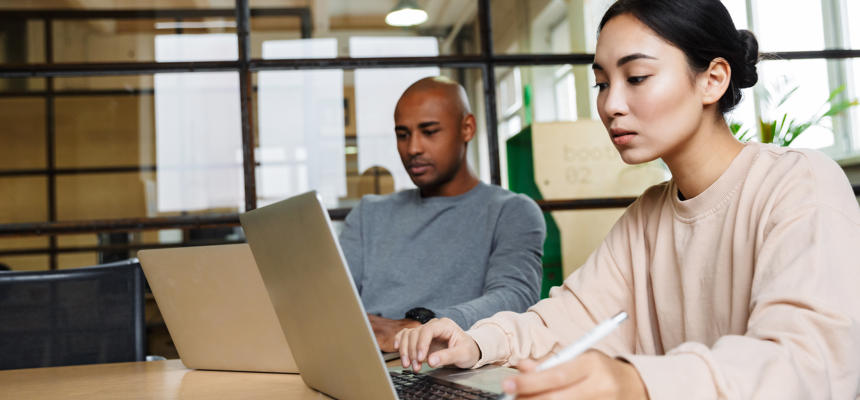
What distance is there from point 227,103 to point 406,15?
72cm

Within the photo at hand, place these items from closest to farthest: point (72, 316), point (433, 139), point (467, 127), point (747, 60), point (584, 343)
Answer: point (584, 343), point (747, 60), point (72, 316), point (433, 139), point (467, 127)

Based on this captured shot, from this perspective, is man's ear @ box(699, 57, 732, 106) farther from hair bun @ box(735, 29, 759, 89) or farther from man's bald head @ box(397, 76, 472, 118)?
man's bald head @ box(397, 76, 472, 118)

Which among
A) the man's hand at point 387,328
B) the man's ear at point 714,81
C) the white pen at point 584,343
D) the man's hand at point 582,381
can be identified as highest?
the man's ear at point 714,81

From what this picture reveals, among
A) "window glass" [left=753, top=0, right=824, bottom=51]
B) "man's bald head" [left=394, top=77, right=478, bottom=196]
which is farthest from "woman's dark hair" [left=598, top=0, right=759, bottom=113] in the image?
"window glass" [left=753, top=0, right=824, bottom=51]

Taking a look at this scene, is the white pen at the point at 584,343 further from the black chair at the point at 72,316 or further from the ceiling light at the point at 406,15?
the ceiling light at the point at 406,15

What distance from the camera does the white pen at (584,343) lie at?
0.58 meters

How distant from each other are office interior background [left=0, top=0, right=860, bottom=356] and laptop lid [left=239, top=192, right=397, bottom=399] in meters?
1.64

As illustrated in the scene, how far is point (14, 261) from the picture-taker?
104 inches

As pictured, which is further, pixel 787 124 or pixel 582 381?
pixel 787 124

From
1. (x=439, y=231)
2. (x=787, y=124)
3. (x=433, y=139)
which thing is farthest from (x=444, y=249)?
(x=787, y=124)

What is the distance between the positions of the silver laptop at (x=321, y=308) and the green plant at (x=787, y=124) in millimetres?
2069

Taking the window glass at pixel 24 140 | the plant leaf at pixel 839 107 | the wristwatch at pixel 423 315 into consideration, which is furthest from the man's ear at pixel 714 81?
the window glass at pixel 24 140

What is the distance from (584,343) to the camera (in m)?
0.58

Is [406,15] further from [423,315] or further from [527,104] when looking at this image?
[423,315]
